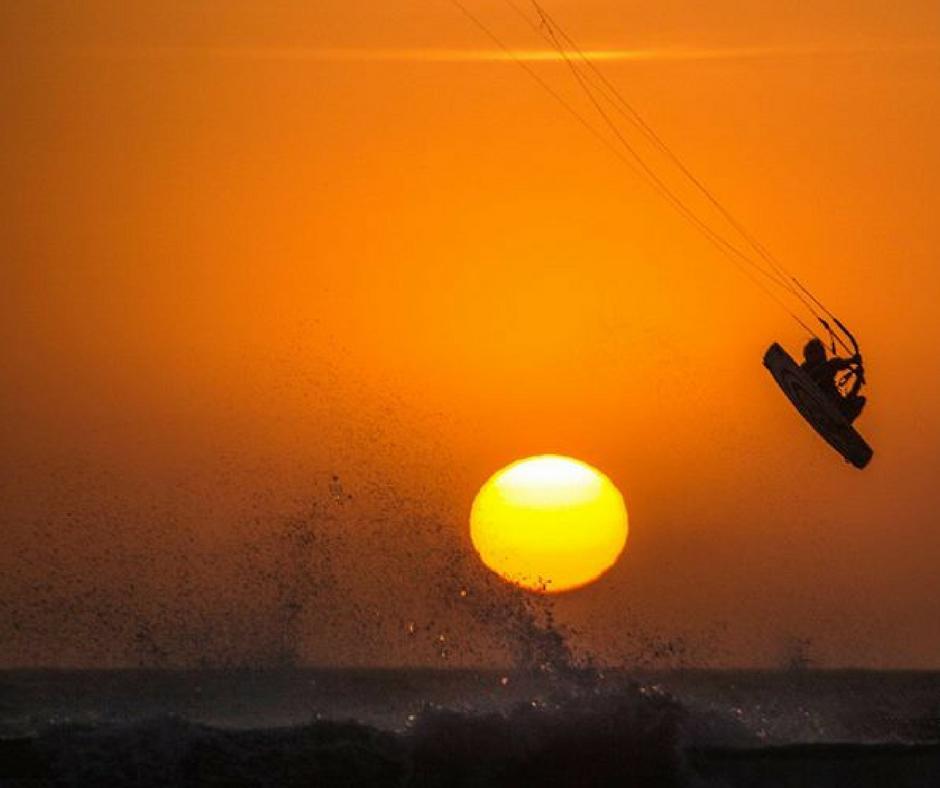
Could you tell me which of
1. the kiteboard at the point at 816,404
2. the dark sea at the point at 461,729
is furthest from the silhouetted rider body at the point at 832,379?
the dark sea at the point at 461,729

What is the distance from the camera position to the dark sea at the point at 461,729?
7.29 metres

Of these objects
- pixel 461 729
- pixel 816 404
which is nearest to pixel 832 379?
pixel 816 404

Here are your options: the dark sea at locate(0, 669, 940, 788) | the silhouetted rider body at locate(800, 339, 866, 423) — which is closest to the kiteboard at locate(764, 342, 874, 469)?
the silhouetted rider body at locate(800, 339, 866, 423)

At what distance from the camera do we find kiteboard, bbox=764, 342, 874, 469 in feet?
25.6

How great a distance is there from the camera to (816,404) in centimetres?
788

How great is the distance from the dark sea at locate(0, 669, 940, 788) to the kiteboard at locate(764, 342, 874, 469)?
71.8 inches

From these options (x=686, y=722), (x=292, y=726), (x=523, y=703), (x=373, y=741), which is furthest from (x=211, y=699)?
(x=686, y=722)

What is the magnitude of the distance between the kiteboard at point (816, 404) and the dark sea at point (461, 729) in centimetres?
182

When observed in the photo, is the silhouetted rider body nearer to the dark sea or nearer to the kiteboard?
the kiteboard

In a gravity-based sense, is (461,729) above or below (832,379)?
below

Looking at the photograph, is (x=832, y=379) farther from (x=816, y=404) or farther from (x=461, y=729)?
(x=461, y=729)

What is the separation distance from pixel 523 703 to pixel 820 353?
3023 millimetres

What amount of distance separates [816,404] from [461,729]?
3090 mm

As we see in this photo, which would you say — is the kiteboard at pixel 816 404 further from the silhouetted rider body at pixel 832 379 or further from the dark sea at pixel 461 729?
the dark sea at pixel 461 729
